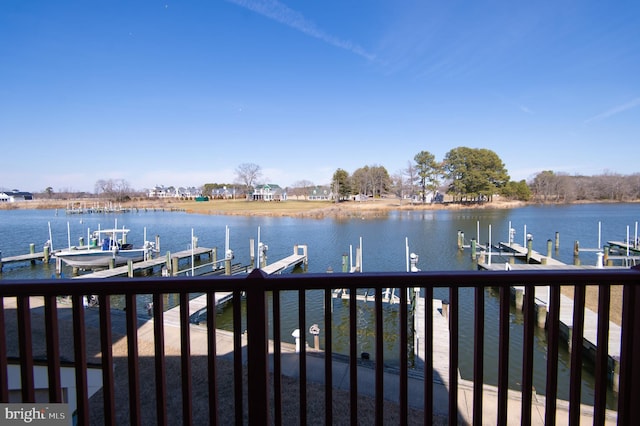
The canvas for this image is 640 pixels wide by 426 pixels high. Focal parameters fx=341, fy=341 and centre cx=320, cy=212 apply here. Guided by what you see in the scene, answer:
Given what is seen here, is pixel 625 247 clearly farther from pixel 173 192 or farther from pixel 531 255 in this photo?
pixel 173 192

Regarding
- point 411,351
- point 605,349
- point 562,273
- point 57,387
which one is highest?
point 562,273

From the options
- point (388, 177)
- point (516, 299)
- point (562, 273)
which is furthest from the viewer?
point (388, 177)

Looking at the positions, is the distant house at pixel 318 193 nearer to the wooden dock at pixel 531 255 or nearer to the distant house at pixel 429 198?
the distant house at pixel 429 198

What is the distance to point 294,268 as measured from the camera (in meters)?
17.6

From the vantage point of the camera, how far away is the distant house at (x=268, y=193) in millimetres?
88562

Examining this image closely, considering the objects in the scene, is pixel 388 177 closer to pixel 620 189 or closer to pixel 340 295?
pixel 620 189

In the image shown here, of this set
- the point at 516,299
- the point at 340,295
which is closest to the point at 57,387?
the point at 340,295

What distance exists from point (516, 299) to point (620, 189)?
73.9 metres

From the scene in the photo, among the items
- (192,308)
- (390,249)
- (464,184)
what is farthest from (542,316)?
(464,184)

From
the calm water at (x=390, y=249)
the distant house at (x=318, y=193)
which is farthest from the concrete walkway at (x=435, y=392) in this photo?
the distant house at (x=318, y=193)

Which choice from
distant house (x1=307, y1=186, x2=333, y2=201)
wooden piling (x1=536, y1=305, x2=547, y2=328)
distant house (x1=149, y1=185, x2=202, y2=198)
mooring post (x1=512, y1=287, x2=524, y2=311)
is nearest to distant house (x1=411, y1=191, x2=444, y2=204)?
distant house (x1=307, y1=186, x2=333, y2=201)

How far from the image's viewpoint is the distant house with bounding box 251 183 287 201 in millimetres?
88562

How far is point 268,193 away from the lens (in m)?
90.6

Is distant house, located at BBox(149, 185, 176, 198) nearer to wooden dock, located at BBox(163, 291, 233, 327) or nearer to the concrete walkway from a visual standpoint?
wooden dock, located at BBox(163, 291, 233, 327)
